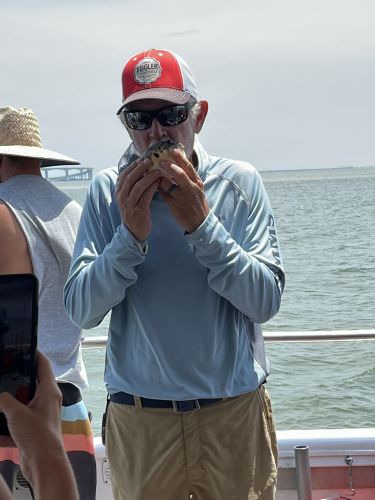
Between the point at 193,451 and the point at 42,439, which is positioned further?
the point at 193,451

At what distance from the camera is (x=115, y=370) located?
2.19m

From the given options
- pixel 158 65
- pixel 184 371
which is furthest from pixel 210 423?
pixel 158 65

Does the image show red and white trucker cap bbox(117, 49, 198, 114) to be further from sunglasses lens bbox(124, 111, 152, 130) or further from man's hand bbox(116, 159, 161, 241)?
man's hand bbox(116, 159, 161, 241)

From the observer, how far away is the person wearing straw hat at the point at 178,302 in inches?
82.1

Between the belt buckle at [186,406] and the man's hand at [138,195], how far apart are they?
1.22ft

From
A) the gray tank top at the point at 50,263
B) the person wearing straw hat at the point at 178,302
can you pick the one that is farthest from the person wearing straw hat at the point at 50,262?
the person wearing straw hat at the point at 178,302

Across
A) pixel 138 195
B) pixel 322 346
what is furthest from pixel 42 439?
pixel 322 346

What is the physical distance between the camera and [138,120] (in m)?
2.15

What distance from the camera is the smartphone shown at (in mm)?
915

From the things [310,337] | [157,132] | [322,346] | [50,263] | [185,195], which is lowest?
[322,346]

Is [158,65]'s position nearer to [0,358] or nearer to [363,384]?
[0,358]

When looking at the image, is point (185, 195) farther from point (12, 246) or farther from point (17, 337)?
point (17, 337)

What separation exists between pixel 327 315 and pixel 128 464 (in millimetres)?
11247

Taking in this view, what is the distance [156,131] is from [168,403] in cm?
60
